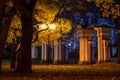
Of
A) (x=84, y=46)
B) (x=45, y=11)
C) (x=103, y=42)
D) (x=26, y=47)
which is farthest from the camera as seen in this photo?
(x=84, y=46)

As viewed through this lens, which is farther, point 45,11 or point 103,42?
point 103,42

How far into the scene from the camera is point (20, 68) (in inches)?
1052

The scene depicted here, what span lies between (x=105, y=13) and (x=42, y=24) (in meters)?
11.3

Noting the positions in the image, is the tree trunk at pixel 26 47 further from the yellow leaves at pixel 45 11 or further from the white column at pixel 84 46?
the white column at pixel 84 46

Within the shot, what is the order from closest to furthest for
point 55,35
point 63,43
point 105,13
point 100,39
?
point 105,13, point 55,35, point 100,39, point 63,43

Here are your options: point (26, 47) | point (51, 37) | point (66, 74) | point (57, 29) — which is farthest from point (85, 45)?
point (66, 74)

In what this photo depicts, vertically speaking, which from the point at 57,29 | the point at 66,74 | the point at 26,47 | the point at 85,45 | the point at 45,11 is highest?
the point at 45,11

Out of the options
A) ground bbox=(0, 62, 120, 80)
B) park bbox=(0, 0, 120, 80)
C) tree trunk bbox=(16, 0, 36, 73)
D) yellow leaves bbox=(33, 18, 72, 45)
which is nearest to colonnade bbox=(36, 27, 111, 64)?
park bbox=(0, 0, 120, 80)

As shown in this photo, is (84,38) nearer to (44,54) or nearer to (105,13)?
(44,54)

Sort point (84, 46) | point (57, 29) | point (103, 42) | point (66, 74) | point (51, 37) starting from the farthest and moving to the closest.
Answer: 1. point (84, 46)
2. point (103, 42)
3. point (51, 37)
4. point (57, 29)
5. point (66, 74)

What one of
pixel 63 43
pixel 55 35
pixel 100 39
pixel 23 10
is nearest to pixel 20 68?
pixel 23 10

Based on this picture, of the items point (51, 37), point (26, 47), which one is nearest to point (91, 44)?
point (51, 37)

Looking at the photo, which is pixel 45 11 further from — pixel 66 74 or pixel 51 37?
pixel 51 37

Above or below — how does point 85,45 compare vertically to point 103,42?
below
